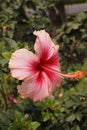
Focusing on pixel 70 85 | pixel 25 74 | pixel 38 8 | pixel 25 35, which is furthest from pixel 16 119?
pixel 38 8

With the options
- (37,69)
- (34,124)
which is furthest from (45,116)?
(37,69)

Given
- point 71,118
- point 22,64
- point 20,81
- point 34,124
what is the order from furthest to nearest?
1. point 71,118
2. point 20,81
3. point 34,124
4. point 22,64

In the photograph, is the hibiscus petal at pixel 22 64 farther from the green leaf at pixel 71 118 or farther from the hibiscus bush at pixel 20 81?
the green leaf at pixel 71 118

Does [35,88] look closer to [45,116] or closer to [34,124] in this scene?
[34,124]

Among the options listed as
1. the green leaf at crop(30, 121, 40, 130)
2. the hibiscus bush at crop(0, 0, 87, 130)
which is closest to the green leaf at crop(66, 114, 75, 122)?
the hibiscus bush at crop(0, 0, 87, 130)

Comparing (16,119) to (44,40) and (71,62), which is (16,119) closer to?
(44,40)

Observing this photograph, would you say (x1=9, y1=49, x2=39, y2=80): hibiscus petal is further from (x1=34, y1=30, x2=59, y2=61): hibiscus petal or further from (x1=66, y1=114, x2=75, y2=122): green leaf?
(x1=66, y1=114, x2=75, y2=122): green leaf
